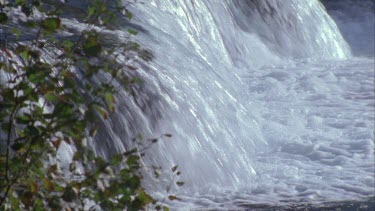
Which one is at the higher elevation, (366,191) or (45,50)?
(45,50)

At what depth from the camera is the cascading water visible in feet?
18.2

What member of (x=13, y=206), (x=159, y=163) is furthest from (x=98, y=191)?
(x=159, y=163)

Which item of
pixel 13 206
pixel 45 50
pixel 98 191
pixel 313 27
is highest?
pixel 98 191

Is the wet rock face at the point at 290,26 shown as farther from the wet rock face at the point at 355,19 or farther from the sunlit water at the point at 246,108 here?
the wet rock face at the point at 355,19

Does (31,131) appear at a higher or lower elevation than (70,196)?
higher

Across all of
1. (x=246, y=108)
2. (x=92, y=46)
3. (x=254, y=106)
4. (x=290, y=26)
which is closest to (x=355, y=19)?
(x=290, y=26)

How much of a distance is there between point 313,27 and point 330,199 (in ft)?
19.9

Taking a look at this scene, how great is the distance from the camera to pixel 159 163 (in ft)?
17.6

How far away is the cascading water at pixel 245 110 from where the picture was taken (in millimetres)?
5555

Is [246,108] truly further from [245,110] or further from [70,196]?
[70,196]

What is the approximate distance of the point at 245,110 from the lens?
7.30 meters

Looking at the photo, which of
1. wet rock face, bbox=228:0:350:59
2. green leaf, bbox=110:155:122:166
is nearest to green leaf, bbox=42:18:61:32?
green leaf, bbox=110:155:122:166

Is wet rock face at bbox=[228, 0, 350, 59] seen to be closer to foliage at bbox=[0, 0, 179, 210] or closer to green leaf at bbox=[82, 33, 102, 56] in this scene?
foliage at bbox=[0, 0, 179, 210]

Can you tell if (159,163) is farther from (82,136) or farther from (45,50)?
(82,136)
